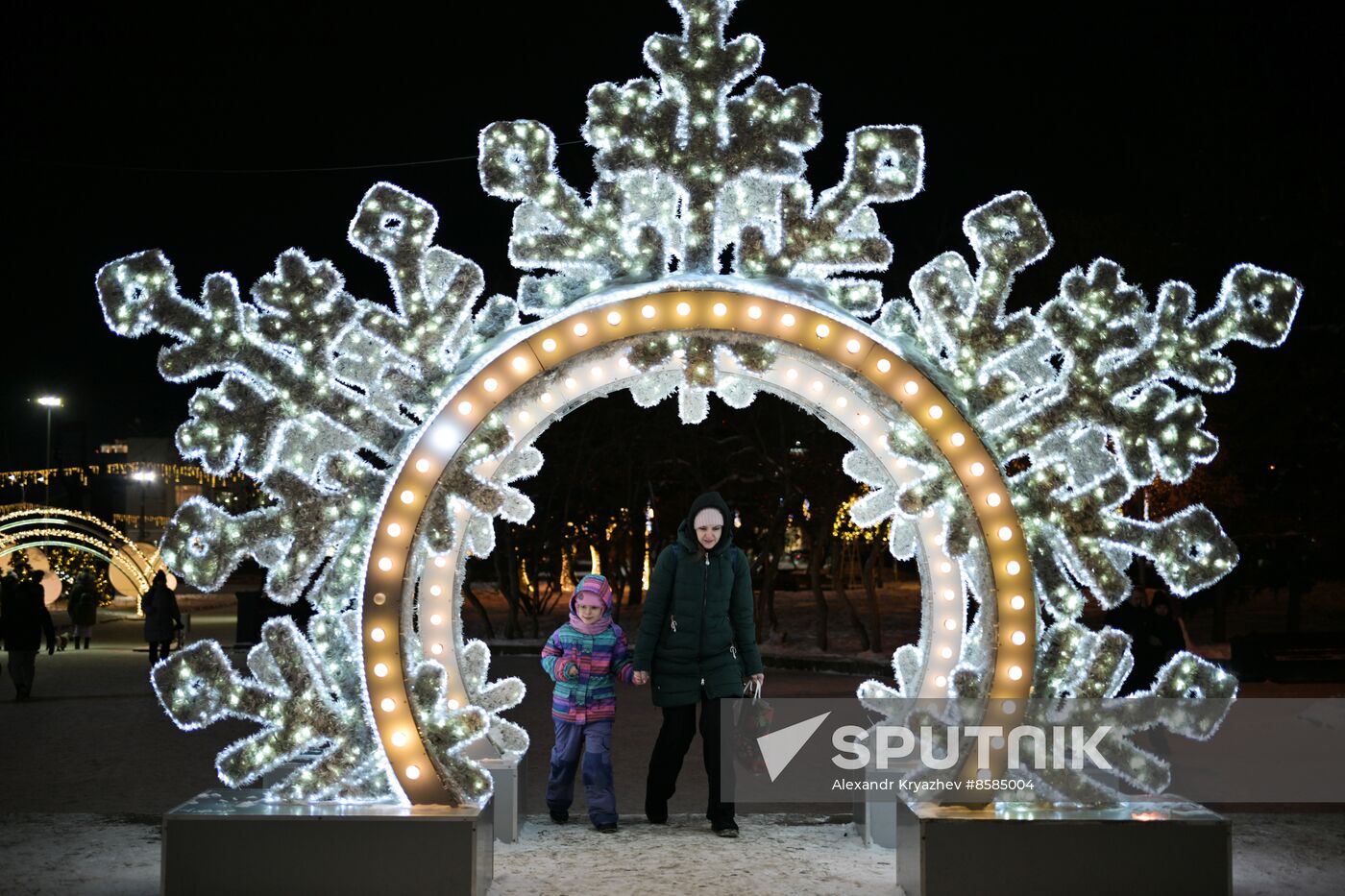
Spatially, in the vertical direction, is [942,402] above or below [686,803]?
above

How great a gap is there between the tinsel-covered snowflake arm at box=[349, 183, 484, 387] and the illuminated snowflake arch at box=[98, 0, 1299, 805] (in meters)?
0.01

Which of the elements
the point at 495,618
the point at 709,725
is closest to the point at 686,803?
the point at 709,725

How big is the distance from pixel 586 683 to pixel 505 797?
775 millimetres

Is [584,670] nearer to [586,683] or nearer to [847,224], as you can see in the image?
[586,683]

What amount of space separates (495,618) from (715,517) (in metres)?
26.5

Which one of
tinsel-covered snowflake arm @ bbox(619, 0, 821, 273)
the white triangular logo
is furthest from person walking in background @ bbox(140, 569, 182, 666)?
tinsel-covered snowflake arm @ bbox(619, 0, 821, 273)

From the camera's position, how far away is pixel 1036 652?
6070mm

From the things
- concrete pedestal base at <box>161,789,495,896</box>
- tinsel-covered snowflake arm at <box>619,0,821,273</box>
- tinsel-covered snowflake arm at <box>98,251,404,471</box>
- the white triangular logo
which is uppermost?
tinsel-covered snowflake arm at <box>619,0,821,273</box>

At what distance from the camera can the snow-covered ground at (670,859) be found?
249 inches

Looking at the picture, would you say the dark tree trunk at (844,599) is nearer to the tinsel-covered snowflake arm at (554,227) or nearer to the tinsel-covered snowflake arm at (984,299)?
the tinsel-covered snowflake arm at (984,299)

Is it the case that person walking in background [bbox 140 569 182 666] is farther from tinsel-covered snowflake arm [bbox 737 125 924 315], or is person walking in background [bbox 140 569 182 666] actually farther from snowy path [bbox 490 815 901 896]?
tinsel-covered snowflake arm [bbox 737 125 924 315]

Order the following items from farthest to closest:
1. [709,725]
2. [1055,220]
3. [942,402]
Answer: [1055,220], [709,725], [942,402]

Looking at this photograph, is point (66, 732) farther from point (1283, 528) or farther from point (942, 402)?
point (1283, 528)

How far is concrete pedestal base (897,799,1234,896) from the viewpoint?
577 centimetres
